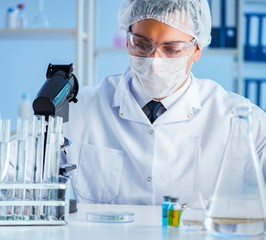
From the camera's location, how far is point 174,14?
6.26 feet

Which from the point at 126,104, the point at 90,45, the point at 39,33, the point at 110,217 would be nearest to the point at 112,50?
the point at 90,45

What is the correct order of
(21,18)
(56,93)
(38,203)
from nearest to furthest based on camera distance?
1. (38,203)
2. (56,93)
3. (21,18)

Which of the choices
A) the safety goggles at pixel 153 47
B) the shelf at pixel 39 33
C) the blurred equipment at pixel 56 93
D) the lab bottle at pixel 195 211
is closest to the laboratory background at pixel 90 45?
the shelf at pixel 39 33

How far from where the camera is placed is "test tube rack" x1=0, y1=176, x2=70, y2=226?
1180mm

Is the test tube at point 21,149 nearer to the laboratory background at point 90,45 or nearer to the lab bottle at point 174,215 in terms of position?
the lab bottle at point 174,215

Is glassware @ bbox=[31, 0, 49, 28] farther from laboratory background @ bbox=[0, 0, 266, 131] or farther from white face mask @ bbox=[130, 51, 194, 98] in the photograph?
white face mask @ bbox=[130, 51, 194, 98]

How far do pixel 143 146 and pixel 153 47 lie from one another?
1.03ft

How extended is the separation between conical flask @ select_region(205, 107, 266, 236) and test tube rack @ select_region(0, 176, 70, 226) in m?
0.29

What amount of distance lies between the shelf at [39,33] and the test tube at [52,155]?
2067mm

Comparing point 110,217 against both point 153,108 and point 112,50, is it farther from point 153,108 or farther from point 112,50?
point 112,50

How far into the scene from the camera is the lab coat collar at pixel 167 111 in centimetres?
192

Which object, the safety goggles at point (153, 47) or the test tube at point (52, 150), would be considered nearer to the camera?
the test tube at point (52, 150)

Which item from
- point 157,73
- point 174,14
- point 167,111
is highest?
point 174,14

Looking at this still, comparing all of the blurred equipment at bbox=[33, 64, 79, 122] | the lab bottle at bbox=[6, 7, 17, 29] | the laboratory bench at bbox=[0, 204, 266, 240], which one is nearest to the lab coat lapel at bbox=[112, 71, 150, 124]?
the blurred equipment at bbox=[33, 64, 79, 122]
